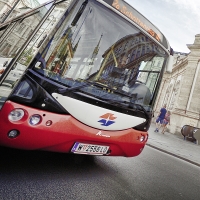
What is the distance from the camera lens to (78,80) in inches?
99.8

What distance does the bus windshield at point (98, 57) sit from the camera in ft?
7.96

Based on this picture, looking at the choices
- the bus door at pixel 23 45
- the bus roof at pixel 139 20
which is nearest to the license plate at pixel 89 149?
the bus door at pixel 23 45

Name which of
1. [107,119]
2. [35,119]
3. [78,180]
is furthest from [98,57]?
[78,180]

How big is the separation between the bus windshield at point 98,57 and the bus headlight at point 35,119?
0.43 metres

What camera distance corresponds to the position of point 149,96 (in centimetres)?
345

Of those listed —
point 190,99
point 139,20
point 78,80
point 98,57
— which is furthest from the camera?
point 190,99

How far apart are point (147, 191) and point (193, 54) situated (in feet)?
56.9

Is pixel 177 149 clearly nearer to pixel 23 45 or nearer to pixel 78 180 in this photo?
pixel 78 180

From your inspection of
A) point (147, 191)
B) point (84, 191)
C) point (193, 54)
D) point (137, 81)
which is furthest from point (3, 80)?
point (193, 54)

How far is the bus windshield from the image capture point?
2426 mm

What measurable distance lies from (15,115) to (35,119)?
0.23 m

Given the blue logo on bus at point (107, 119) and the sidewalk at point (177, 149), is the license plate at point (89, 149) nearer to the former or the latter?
the blue logo on bus at point (107, 119)

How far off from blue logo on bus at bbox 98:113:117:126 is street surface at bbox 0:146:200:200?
0.98 m

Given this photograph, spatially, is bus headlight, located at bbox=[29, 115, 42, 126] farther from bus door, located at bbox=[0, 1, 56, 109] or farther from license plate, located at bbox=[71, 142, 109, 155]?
license plate, located at bbox=[71, 142, 109, 155]
